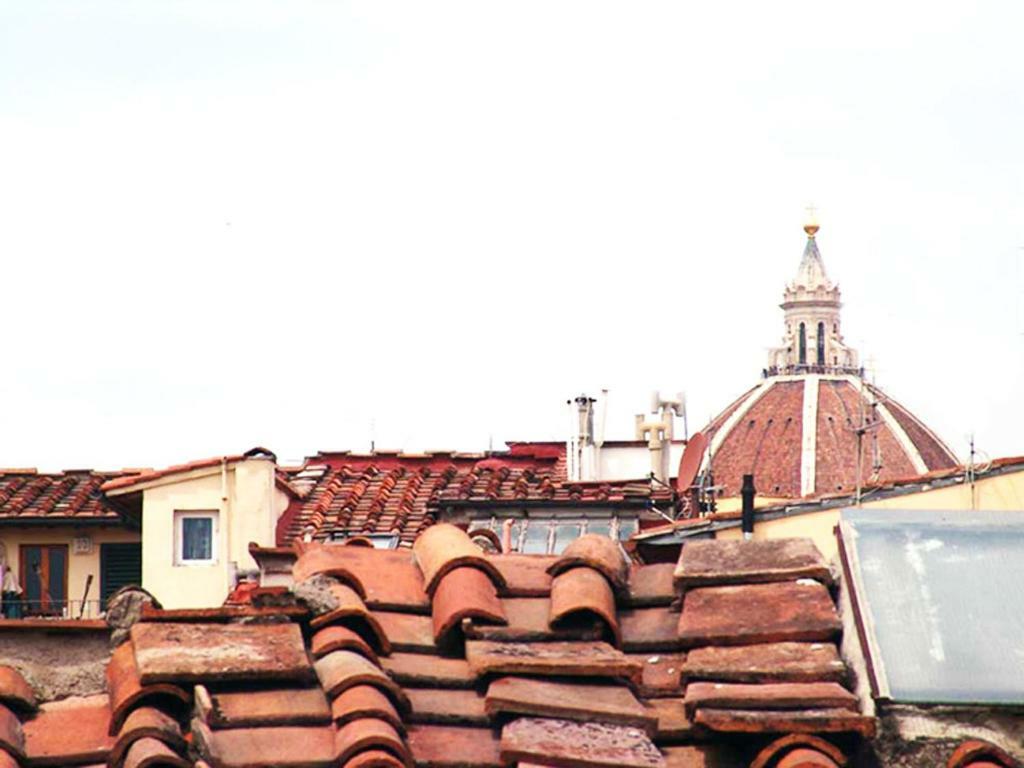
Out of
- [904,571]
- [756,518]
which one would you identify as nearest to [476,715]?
[904,571]

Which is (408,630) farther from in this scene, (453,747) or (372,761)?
(372,761)

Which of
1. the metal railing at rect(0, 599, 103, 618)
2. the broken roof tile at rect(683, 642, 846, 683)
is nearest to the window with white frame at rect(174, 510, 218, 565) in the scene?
the metal railing at rect(0, 599, 103, 618)

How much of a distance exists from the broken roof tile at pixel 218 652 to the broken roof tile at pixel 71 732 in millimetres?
235

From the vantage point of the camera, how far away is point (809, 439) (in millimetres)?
125312

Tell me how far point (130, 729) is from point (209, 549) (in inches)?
844

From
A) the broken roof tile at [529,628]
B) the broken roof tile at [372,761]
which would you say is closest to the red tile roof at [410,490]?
the broken roof tile at [529,628]

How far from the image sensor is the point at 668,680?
7.55m

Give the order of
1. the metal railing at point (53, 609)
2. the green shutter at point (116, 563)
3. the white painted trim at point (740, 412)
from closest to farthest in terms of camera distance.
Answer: the metal railing at point (53, 609), the green shutter at point (116, 563), the white painted trim at point (740, 412)

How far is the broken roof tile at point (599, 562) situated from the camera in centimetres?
800

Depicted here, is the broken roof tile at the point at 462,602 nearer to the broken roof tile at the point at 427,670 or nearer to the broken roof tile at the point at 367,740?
the broken roof tile at the point at 427,670

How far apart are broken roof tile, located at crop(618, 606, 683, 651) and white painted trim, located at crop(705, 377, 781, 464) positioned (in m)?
115

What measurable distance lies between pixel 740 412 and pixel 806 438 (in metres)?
5.40

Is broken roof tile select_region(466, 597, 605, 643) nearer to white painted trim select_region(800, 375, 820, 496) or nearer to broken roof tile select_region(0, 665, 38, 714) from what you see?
broken roof tile select_region(0, 665, 38, 714)

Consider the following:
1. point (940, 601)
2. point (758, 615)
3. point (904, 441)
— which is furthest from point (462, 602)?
point (904, 441)
